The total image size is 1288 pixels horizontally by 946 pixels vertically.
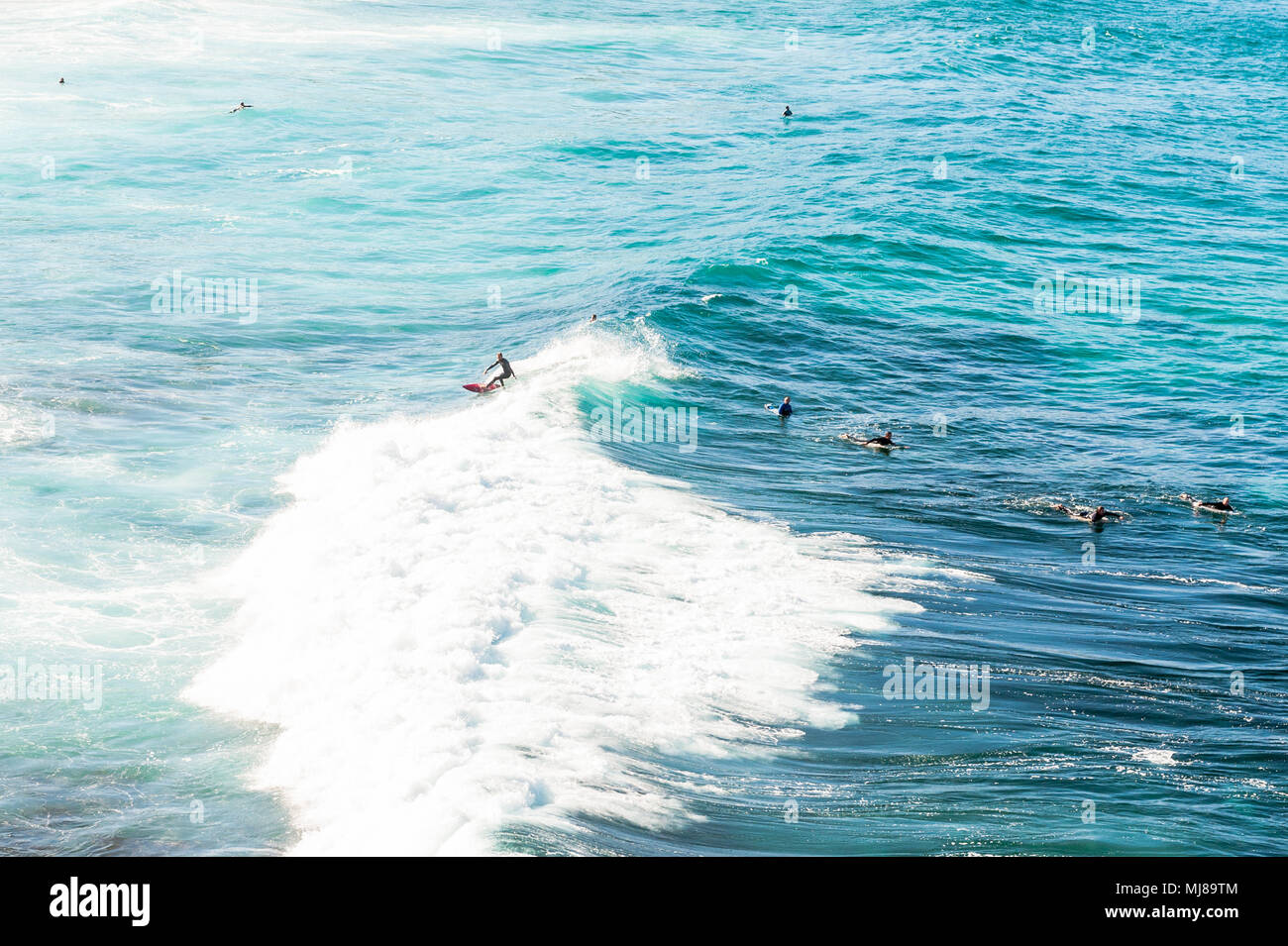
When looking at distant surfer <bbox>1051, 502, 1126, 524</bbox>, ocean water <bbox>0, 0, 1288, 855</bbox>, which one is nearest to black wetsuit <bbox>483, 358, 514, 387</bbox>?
ocean water <bbox>0, 0, 1288, 855</bbox>

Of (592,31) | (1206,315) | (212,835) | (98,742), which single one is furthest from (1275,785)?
(592,31)

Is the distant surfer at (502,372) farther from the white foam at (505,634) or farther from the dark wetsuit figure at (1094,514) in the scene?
the dark wetsuit figure at (1094,514)

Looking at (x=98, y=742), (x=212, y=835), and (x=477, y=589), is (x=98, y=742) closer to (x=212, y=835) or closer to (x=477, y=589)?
(x=212, y=835)

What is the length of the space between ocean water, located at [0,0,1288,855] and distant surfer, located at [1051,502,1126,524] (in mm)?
391

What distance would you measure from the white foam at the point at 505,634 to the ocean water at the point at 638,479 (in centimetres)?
9

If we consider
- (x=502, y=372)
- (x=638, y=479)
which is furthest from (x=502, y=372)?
(x=638, y=479)

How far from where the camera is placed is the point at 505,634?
1877 cm

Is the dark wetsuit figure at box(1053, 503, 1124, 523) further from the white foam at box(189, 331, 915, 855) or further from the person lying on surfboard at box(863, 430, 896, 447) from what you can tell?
the white foam at box(189, 331, 915, 855)

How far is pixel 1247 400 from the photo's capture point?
104 ft

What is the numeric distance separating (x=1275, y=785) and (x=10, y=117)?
193 ft

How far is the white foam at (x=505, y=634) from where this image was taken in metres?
15.0

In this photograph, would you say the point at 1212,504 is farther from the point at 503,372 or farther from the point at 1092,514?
the point at 503,372

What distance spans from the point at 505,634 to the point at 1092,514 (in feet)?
40.9

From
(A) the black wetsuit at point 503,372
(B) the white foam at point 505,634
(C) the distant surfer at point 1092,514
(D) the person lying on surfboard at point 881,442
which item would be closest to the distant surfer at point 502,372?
(A) the black wetsuit at point 503,372
